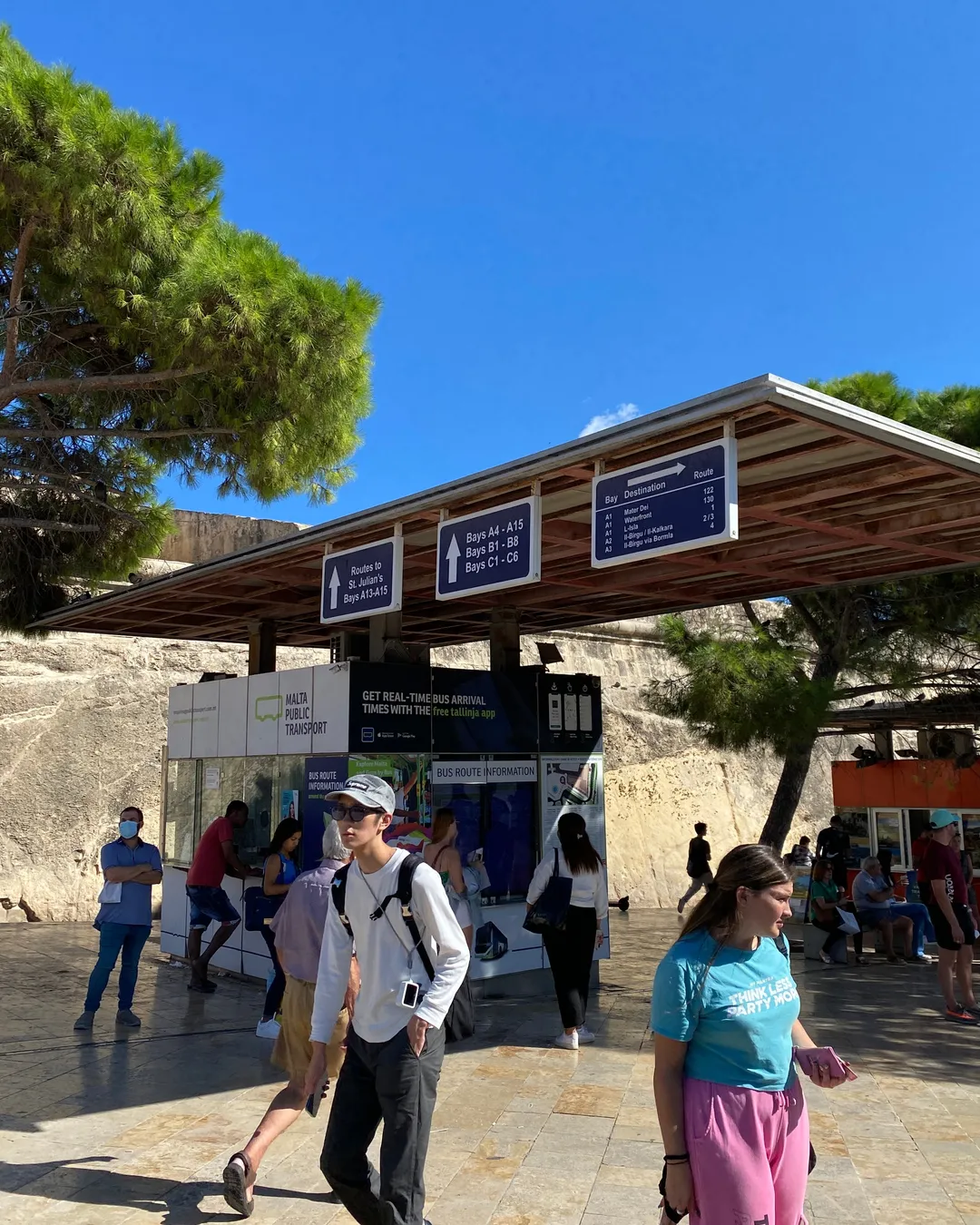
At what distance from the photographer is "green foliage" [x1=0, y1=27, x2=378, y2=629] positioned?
897 cm

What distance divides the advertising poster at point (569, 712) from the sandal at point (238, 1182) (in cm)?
593

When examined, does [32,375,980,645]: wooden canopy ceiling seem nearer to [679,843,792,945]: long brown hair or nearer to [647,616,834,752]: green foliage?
[647,616,834,752]: green foliage

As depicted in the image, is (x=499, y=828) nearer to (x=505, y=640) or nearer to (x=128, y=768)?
(x=505, y=640)

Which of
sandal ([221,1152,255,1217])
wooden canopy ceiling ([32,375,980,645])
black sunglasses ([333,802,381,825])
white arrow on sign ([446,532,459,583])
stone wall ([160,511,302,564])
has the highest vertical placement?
stone wall ([160,511,302,564])

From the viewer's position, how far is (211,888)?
898cm

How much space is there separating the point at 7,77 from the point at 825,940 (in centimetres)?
1145

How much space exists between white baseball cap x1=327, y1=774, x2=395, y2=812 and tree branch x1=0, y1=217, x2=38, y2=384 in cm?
771

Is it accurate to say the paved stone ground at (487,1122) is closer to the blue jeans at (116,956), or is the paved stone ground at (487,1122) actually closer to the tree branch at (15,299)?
the blue jeans at (116,956)

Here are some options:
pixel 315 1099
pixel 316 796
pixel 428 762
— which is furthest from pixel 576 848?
pixel 315 1099

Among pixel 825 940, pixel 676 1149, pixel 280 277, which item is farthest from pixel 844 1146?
pixel 280 277

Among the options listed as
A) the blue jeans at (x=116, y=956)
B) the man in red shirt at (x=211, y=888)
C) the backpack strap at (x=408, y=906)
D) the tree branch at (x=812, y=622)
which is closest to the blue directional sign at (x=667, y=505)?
the backpack strap at (x=408, y=906)

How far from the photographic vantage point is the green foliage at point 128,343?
8.97m

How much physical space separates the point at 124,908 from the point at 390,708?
8.68ft

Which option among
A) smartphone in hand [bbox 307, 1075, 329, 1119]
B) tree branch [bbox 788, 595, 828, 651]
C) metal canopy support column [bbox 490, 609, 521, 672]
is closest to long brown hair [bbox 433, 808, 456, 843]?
metal canopy support column [bbox 490, 609, 521, 672]
